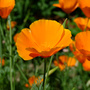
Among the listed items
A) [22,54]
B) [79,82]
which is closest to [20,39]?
[22,54]

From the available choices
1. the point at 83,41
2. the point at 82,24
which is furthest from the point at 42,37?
the point at 82,24

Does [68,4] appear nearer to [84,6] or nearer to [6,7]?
[84,6]

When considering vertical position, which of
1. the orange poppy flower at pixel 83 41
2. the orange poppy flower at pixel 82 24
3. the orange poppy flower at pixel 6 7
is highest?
the orange poppy flower at pixel 6 7

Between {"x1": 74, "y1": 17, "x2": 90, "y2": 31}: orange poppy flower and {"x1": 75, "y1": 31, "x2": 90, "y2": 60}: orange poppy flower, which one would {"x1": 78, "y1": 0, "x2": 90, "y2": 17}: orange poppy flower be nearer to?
{"x1": 74, "y1": 17, "x2": 90, "y2": 31}: orange poppy flower

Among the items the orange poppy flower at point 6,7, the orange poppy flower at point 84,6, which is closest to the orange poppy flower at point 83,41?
the orange poppy flower at point 84,6

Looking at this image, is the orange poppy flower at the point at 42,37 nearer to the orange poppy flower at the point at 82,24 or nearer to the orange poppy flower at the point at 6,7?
the orange poppy flower at the point at 6,7
